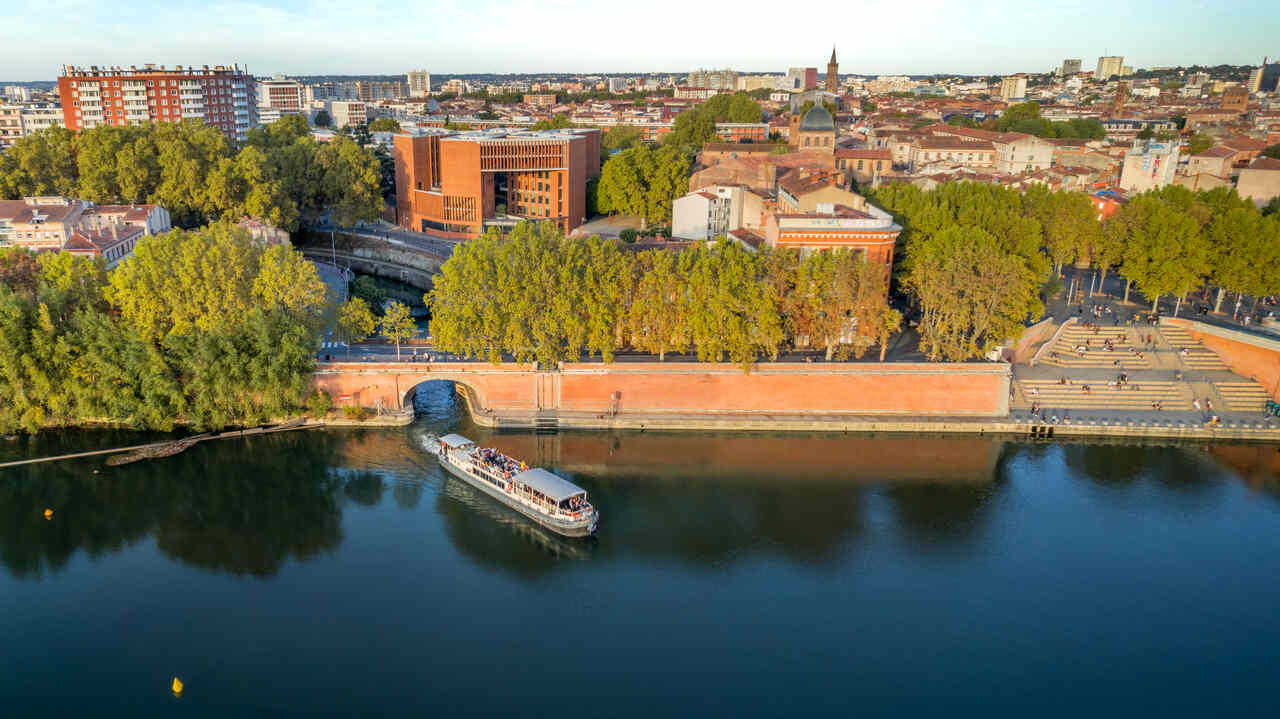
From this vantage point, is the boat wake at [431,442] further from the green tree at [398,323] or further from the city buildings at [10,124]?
the city buildings at [10,124]

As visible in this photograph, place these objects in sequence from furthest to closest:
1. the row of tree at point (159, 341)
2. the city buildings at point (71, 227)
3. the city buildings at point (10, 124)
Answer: the city buildings at point (10, 124)
the city buildings at point (71, 227)
the row of tree at point (159, 341)

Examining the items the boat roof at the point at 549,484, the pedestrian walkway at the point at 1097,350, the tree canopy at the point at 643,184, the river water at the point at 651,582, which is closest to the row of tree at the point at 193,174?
the tree canopy at the point at 643,184

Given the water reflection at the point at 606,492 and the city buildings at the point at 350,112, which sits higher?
the city buildings at the point at 350,112

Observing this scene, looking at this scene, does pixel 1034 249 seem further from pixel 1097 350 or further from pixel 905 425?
pixel 905 425

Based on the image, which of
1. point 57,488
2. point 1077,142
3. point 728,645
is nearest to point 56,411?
point 57,488

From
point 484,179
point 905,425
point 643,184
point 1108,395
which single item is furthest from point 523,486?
point 643,184

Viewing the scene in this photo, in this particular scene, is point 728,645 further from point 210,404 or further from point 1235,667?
point 210,404

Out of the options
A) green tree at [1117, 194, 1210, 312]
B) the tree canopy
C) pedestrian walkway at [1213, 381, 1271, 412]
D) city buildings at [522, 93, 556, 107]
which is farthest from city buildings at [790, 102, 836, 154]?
city buildings at [522, 93, 556, 107]
